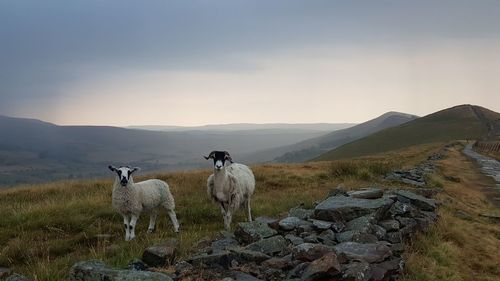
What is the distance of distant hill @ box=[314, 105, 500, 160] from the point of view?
108662 millimetres

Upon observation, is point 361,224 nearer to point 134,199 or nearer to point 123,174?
point 134,199

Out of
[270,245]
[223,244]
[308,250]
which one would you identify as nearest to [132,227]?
[223,244]

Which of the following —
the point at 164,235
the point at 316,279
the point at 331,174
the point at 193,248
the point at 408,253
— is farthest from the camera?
the point at 331,174

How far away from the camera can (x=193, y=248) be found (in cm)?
894

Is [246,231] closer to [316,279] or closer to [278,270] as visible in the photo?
[278,270]

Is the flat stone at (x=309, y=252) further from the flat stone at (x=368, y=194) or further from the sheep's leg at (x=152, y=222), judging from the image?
the sheep's leg at (x=152, y=222)

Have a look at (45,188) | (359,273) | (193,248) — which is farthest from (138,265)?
(45,188)

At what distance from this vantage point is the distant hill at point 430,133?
357ft

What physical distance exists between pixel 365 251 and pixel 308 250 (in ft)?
4.51

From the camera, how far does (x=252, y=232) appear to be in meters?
9.34

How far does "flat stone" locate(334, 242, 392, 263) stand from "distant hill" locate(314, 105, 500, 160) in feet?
316

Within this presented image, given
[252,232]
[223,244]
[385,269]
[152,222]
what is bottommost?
[152,222]

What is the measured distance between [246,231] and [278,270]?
2067mm

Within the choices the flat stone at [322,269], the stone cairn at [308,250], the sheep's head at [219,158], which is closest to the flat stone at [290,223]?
the stone cairn at [308,250]
